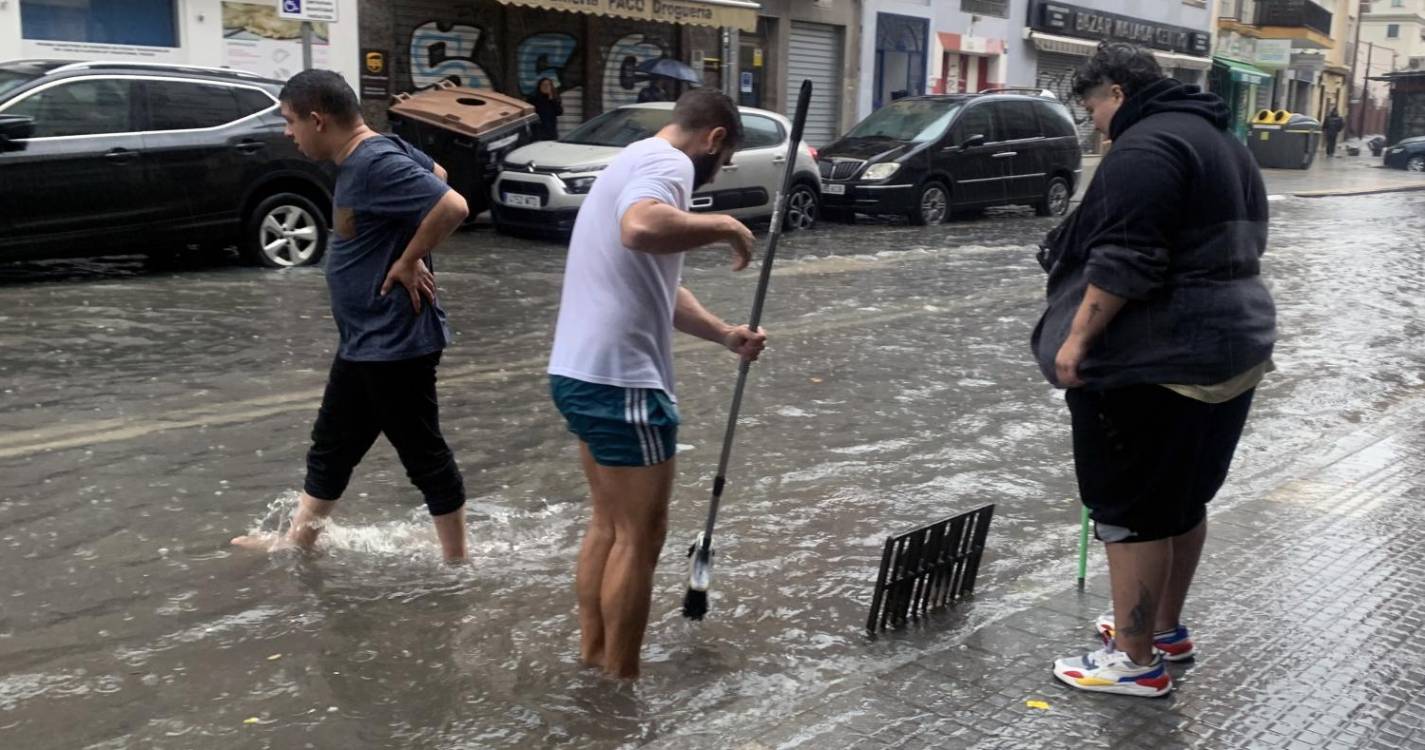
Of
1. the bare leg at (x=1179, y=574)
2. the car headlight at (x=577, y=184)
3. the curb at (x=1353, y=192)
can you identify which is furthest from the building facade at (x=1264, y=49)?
the bare leg at (x=1179, y=574)

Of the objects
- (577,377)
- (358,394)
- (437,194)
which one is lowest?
(358,394)

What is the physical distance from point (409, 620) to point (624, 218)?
1653mm

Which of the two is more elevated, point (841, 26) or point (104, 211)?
point (841, 26)

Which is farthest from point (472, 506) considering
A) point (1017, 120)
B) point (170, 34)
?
point (1017, 120)

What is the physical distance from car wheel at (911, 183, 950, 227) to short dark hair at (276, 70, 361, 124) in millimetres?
13478

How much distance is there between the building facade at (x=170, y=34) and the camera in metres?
14.8

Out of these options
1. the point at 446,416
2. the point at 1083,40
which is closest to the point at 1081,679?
the point at 446,416

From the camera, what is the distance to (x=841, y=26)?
88.4 ft

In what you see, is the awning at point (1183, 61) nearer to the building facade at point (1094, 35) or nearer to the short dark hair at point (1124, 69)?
the building facade at point (1094, 35)

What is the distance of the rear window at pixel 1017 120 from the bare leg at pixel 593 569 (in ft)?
51.2

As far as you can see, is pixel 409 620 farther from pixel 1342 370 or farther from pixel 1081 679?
pixel 1342 370

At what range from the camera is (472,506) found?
5.42 m

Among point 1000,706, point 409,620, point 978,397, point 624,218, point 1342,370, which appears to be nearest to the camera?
point 624,218

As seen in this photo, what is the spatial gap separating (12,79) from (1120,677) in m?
9.29
